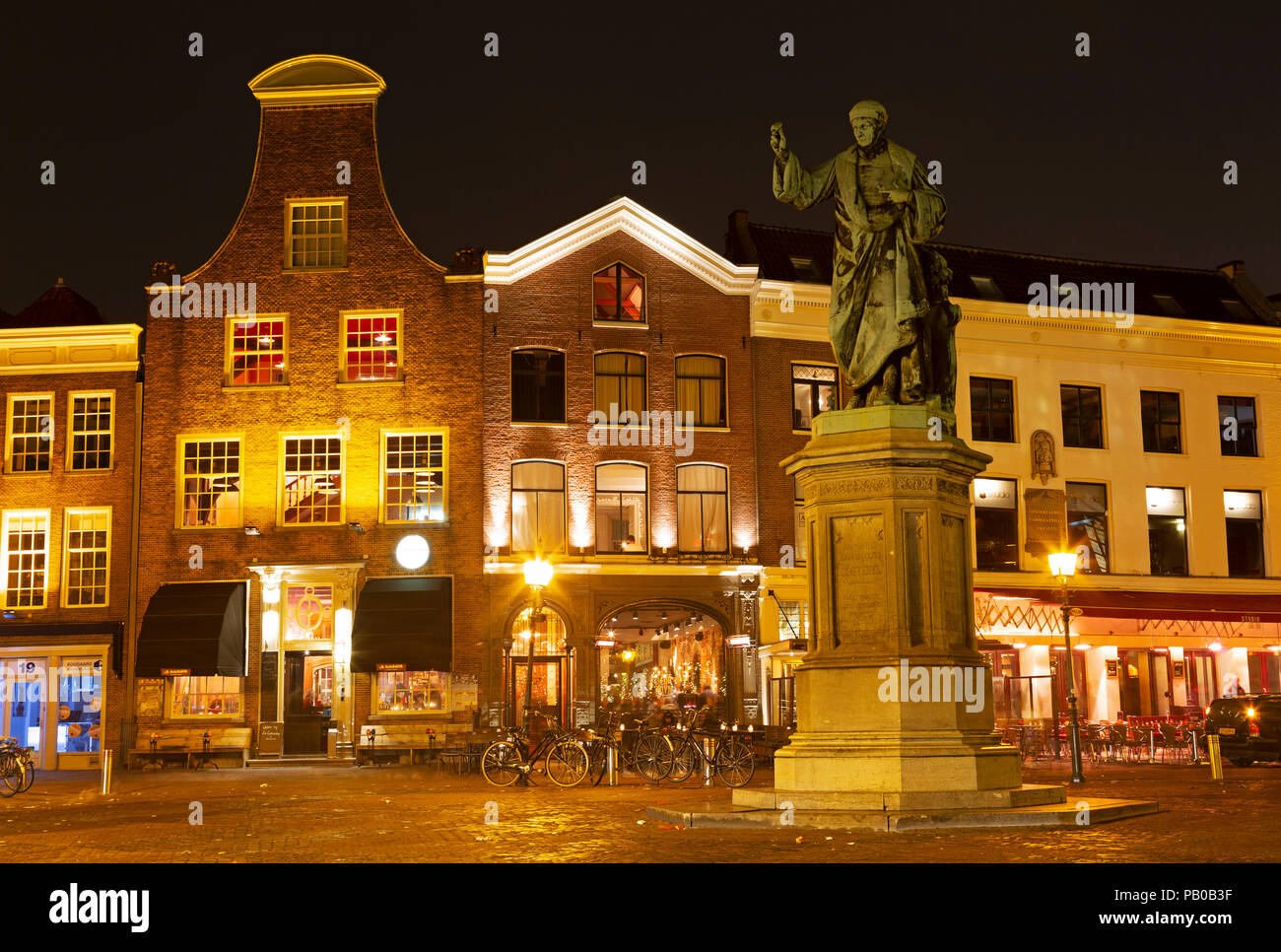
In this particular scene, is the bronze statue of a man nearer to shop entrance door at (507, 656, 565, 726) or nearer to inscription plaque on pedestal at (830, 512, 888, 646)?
inscription plaque on pedestal at (830, 512, 888, 646)

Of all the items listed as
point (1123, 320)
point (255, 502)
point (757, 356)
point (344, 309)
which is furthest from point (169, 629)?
point (1123, 320)

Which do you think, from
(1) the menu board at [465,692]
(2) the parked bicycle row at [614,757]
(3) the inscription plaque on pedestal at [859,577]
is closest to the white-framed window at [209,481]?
(1) the menu board at [465,692]

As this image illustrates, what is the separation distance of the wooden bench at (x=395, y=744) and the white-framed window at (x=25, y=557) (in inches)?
353

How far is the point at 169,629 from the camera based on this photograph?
32.1 m

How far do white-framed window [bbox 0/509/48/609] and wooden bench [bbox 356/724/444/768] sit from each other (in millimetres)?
8956

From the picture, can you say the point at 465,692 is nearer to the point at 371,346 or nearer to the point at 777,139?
the point at 371,346

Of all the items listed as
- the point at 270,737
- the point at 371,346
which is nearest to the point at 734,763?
the point at 270,737

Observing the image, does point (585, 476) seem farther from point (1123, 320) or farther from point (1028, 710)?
point (1123, 320)

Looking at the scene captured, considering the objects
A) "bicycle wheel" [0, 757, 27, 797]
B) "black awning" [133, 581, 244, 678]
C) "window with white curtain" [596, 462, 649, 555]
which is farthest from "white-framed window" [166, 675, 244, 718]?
"window with white curtain" [596, 462, 649, 555]

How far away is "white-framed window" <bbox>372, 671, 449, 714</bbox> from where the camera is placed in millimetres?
32688

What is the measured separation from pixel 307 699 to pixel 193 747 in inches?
110

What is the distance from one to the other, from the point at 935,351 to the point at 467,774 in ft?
52.0

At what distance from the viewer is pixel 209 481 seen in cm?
3362

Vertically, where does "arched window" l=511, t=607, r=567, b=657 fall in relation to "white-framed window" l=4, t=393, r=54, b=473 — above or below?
below
